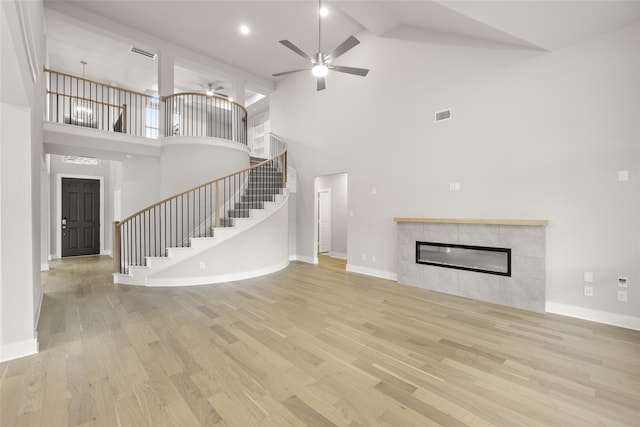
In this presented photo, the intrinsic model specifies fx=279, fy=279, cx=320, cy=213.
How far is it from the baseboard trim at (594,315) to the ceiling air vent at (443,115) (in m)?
3.15

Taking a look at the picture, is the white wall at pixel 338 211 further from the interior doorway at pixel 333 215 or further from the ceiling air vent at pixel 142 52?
the ceiling air vent at pixel 142 52

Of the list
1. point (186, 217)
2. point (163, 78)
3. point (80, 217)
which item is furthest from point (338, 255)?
point (80, 217)

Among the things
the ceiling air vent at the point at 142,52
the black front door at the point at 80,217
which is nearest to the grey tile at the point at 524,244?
the ceiling air vent at the point at 142,52

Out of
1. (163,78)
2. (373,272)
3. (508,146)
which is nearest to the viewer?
(508,146)

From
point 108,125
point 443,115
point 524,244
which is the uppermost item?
point 108,125

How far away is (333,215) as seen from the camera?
8898 mm

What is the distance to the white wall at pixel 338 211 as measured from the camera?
8.52m

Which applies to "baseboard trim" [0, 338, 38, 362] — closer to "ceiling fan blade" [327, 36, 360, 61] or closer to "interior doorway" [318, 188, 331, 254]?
"ceiling fan blade" [327, 36, 360, 61]

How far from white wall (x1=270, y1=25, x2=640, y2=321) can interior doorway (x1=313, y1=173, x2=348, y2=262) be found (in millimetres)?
2151

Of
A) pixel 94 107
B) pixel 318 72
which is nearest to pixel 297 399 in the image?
pixel 318 72

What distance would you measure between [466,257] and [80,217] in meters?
10.1

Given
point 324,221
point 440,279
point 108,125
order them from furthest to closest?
point 324,221 < point 108,125 < point 440,279

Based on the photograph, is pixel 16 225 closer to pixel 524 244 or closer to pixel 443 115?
pixel 443 115

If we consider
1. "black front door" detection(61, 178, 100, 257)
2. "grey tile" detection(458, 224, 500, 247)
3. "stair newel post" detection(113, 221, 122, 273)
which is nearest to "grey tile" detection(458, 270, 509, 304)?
"grey tile" detection(458, 224, 500, 247)
